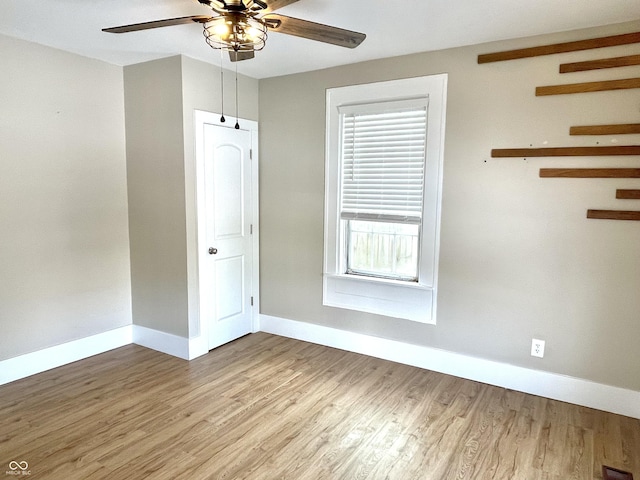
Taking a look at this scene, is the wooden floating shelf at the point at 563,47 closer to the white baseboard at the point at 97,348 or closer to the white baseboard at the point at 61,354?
the white baseboard at the point at 97,348

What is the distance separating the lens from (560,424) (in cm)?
262

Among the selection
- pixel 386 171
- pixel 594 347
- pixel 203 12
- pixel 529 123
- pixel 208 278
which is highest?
pixel 203 12

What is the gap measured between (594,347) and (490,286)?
75 centimetres

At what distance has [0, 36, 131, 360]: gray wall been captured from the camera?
302cm

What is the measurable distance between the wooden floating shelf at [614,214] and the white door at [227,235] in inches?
111

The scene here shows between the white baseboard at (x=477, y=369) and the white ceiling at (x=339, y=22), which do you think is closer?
the white ceiling at (x=339, y=22)

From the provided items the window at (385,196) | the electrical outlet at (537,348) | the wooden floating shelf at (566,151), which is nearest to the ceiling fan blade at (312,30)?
the window at (385,196)

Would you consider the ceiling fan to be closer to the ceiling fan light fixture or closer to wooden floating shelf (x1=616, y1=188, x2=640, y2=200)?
the ceiling fan light fixture

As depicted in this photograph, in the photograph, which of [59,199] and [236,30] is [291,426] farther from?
[59,199]

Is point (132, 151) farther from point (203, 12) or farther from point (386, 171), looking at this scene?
point (386, 171)

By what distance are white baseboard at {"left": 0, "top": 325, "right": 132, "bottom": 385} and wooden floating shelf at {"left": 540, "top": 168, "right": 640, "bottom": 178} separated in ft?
12.4

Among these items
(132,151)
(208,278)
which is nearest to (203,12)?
(132,151)

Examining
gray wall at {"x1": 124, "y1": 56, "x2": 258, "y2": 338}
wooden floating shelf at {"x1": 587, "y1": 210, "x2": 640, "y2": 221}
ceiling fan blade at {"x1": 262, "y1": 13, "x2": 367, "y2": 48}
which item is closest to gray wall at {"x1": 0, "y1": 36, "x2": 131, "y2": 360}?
gray wall at {"x1": 124, "y1": 56, "x2": 258, "y2": 338}

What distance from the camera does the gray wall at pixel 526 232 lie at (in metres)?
2.68
